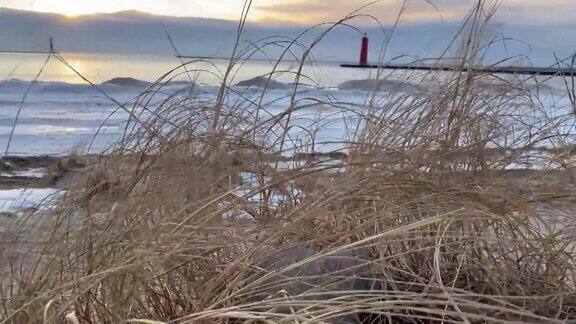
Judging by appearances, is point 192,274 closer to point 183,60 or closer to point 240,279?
point 240,279

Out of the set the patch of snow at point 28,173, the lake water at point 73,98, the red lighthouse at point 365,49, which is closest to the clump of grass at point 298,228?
the lake water at point 73,98

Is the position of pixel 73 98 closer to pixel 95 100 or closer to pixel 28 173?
pixel 95 100

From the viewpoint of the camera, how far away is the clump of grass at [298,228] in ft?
5.09

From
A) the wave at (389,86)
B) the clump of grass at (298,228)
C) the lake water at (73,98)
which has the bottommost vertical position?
the lake water at (73,98)

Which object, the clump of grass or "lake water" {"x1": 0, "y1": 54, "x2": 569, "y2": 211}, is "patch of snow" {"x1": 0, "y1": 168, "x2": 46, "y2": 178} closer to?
"lake water" {"x1": 0, "y1": 54, "x2": 569, "y2": 211}

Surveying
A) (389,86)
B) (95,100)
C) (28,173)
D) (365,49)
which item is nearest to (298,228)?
(389,86)

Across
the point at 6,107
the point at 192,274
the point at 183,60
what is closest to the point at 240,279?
the point at 192,274

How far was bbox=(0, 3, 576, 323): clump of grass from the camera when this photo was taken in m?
1.55

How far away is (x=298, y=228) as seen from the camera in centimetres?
178

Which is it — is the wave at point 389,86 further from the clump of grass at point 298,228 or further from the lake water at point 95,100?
the clump of grass at point 298,228

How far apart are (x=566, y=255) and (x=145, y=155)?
110 centimetres

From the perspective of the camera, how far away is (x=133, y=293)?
1.64 meters

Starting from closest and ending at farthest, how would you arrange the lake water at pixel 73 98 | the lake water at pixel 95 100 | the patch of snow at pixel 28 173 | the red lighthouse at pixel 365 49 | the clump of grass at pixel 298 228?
1. the clump of grass at pixel 298 228
2. the lake water at pixel 95 100
3. the lake water at pixel 73 98
4. the red lighthouse at pixel 365 49
5. the patch of snow at pixel 28 173

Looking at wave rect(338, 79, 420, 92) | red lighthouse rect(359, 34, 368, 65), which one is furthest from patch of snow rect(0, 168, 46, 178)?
wave rect(338, 79, 420, 92)
